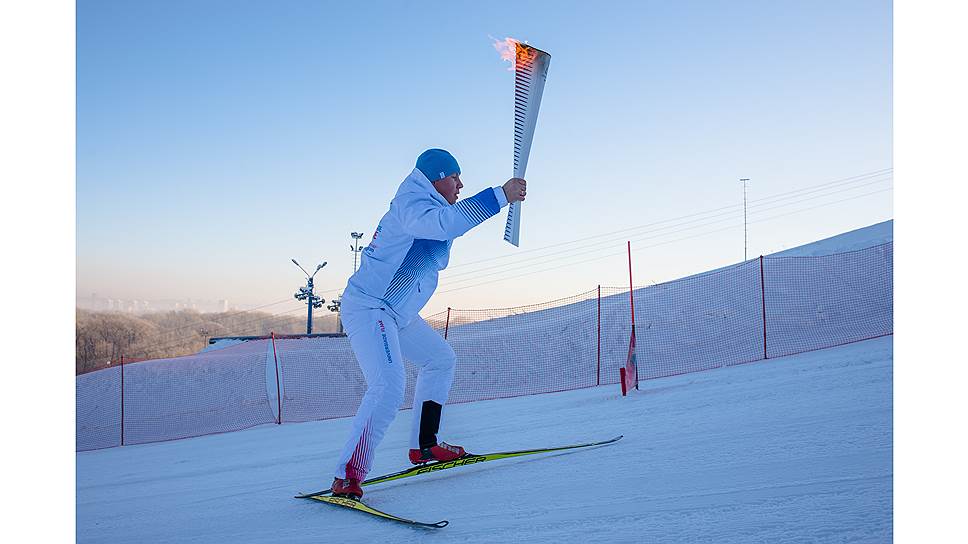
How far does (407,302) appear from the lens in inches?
167

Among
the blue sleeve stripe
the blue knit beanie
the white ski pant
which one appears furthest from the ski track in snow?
the blue knit beanie

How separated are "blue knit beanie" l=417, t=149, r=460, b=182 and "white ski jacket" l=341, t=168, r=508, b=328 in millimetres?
74

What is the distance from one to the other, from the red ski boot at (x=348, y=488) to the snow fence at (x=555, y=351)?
38.4ft

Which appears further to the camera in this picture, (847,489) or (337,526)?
(337,526)

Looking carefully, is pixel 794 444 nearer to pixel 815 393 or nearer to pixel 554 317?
pixel 815 393

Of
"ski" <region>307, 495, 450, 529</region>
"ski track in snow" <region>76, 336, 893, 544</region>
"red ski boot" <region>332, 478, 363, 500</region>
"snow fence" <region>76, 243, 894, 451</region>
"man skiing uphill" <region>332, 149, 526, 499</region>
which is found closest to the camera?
"ski track in snow" <region>76, 336, 893, 544</region>

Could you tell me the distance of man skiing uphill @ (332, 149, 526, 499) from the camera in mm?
3883

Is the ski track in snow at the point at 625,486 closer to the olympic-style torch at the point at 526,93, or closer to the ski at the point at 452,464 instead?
the ski at the point at 452,464


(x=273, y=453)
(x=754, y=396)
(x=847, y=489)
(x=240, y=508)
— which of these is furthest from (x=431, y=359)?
(x=273, y=453)

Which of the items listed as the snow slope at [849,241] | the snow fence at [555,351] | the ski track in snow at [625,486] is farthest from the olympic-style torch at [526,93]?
the snow slope at [849,241]

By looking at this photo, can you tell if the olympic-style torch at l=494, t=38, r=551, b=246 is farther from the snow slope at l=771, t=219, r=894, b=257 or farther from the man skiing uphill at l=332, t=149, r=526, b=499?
the snow slope at l=771, t=219, r=894, b=257

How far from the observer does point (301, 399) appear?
22484mm
